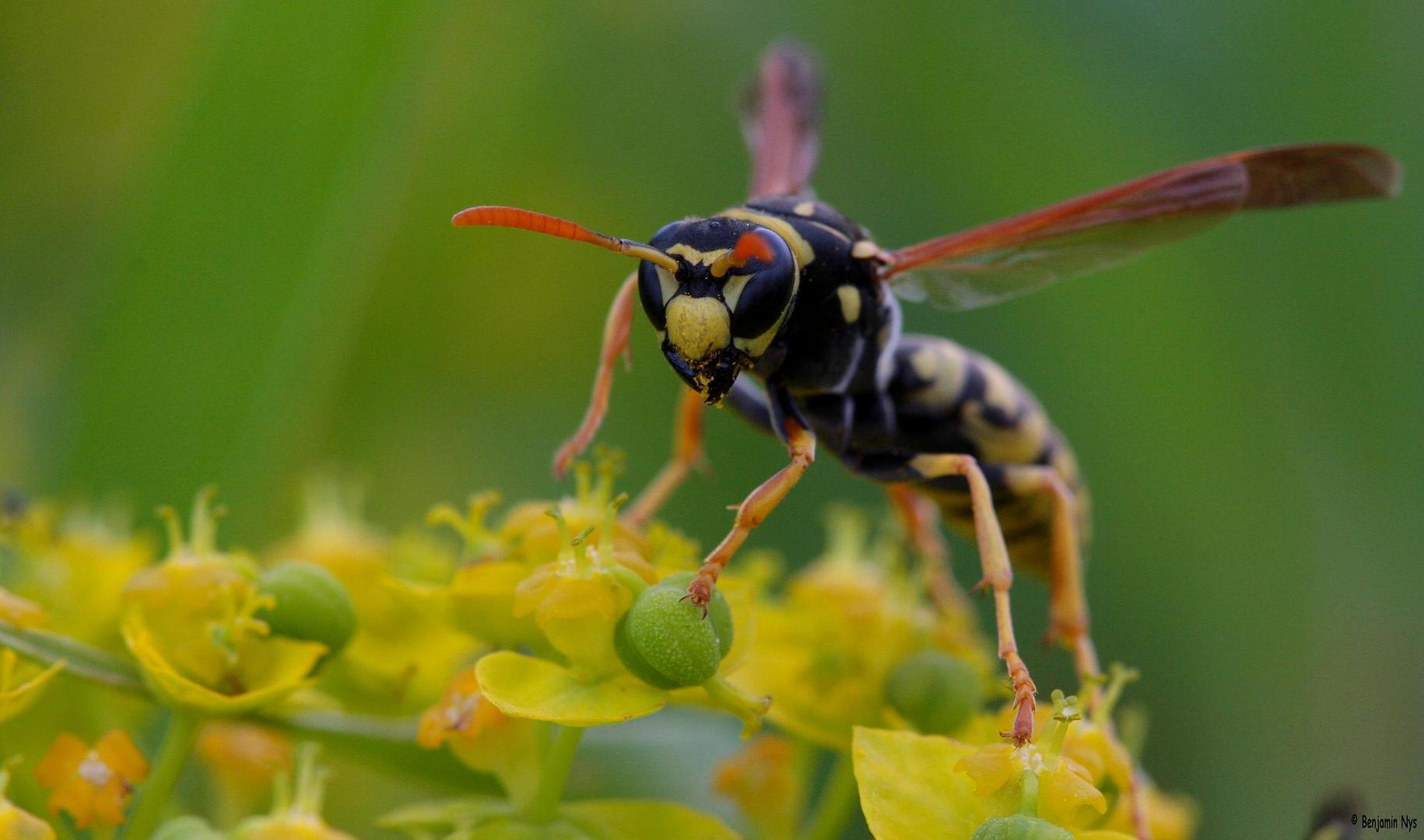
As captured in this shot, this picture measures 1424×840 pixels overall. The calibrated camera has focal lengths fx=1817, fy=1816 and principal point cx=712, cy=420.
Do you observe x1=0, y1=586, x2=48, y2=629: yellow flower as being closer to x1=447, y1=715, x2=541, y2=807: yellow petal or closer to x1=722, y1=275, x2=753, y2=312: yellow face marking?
x1=447, y1=715, x2=541, y2=807: yellow petal

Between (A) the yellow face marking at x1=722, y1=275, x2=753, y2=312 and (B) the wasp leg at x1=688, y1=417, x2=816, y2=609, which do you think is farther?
(A) the yellow face marking at x1=722, y1=275, x2=753, y2=312

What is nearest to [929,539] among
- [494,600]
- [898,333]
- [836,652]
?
[898,333]

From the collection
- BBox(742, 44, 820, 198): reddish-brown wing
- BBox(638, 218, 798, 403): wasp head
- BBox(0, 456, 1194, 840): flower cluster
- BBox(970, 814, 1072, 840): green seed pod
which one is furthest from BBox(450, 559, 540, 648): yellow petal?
BBox(742, 44, 820, 198): reddish-brown wing

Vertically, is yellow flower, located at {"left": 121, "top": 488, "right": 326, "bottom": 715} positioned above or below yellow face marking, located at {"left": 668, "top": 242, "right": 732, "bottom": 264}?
below

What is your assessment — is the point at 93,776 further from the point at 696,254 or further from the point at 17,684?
the point at 696,254

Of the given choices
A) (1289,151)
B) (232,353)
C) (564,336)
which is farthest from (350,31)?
(564,336)

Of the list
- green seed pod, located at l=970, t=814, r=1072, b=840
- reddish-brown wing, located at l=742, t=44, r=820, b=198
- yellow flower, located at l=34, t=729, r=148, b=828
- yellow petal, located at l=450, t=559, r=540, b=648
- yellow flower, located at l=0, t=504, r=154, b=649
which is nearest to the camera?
green seed pod, located at l=970, t=814, r=1072, b=840

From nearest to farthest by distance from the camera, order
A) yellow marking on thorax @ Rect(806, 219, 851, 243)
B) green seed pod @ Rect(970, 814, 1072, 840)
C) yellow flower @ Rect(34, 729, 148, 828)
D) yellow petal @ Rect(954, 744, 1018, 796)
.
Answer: green seed pod @ Rect(970, 814, 1072, 840) → yellow petal @ Rect(954, 744, 1018, 796) → yellow flower @ Rect(34, 729, 148, 828) → yellow marking on thorax @ Rect(806, 219, 851, 243)

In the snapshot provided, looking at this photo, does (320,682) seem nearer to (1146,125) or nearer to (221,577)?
(221,577)
